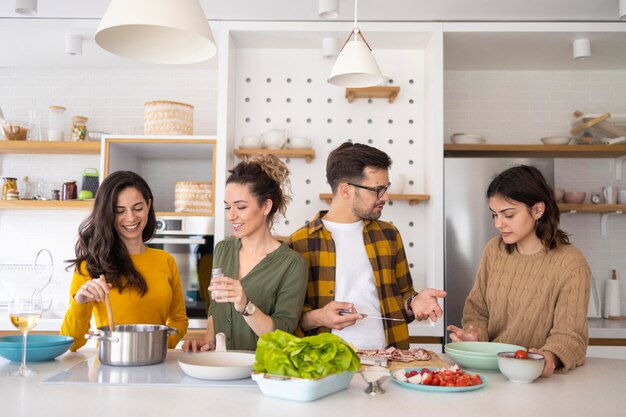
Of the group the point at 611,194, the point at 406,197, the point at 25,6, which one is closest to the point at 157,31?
the point at 25,6

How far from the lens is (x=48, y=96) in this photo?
185 inches

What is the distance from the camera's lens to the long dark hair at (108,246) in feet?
7.42

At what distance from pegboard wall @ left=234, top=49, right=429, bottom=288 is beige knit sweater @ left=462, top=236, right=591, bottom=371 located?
6.02ft

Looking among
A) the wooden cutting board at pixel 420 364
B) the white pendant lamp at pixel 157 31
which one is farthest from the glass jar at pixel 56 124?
the wooden cutting board at pixel 420 364

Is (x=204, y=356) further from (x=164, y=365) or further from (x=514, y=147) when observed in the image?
(x=514, y=147)

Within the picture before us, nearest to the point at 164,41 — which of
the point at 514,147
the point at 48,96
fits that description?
the point at 514,147

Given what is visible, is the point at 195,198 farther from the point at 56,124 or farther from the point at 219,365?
the point at 219,365

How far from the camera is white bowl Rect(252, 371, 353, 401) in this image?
4.65 ft

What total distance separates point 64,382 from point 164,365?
31 cm

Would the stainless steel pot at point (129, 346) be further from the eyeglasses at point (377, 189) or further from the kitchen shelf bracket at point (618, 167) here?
the kitchen shelf bracket at point (618, 167)

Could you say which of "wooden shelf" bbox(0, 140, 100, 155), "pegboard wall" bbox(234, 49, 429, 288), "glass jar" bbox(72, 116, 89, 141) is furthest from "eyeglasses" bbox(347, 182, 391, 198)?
"glass jar" bbox(72, 116, 89, 141)

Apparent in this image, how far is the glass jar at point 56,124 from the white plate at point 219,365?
3049mm

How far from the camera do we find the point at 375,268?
97.7 inches

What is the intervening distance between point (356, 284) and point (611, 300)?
2673 millimetres
